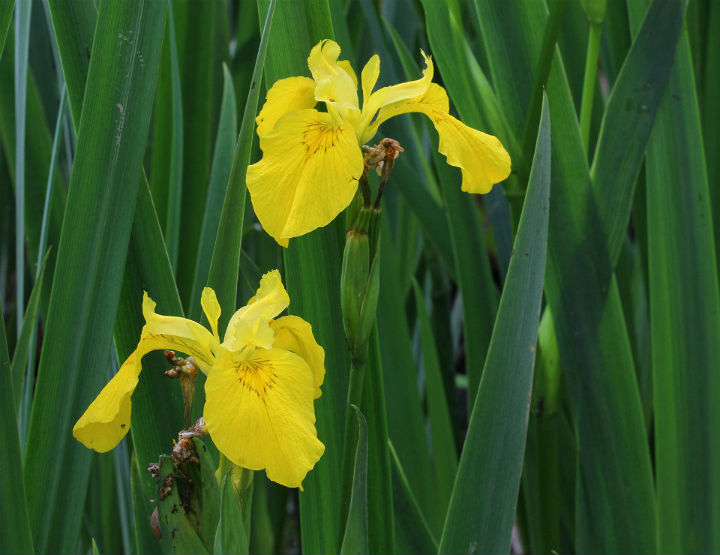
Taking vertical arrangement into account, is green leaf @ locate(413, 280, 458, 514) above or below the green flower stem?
below

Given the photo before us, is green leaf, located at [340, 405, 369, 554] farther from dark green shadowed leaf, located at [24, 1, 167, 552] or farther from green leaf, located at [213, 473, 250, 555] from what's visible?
dark green shadowed leaf, located at [24, 1, 167, 552]

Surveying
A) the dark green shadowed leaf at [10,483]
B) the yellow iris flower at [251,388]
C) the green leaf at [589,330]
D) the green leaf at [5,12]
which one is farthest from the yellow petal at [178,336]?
the green leaf at [589,330]

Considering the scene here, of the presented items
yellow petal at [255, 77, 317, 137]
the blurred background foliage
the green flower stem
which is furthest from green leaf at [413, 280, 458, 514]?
yellow petal at [255, 77, 317, 137]

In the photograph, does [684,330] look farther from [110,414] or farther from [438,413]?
[110,414]

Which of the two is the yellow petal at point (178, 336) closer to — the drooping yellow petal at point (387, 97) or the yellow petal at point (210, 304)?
the yellow petal at point (210, 304)

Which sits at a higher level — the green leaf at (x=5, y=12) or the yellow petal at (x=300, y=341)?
the green leaf at (x=5, y=12)

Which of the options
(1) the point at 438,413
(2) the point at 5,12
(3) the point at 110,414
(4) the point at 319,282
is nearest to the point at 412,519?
(1) the point at 438,413

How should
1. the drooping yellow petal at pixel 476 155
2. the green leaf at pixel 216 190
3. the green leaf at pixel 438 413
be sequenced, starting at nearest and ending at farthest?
the drooping yellow petal at pixel 476 155
the green leaf at pixel 216 190
the green leaf at pixel 438 413
